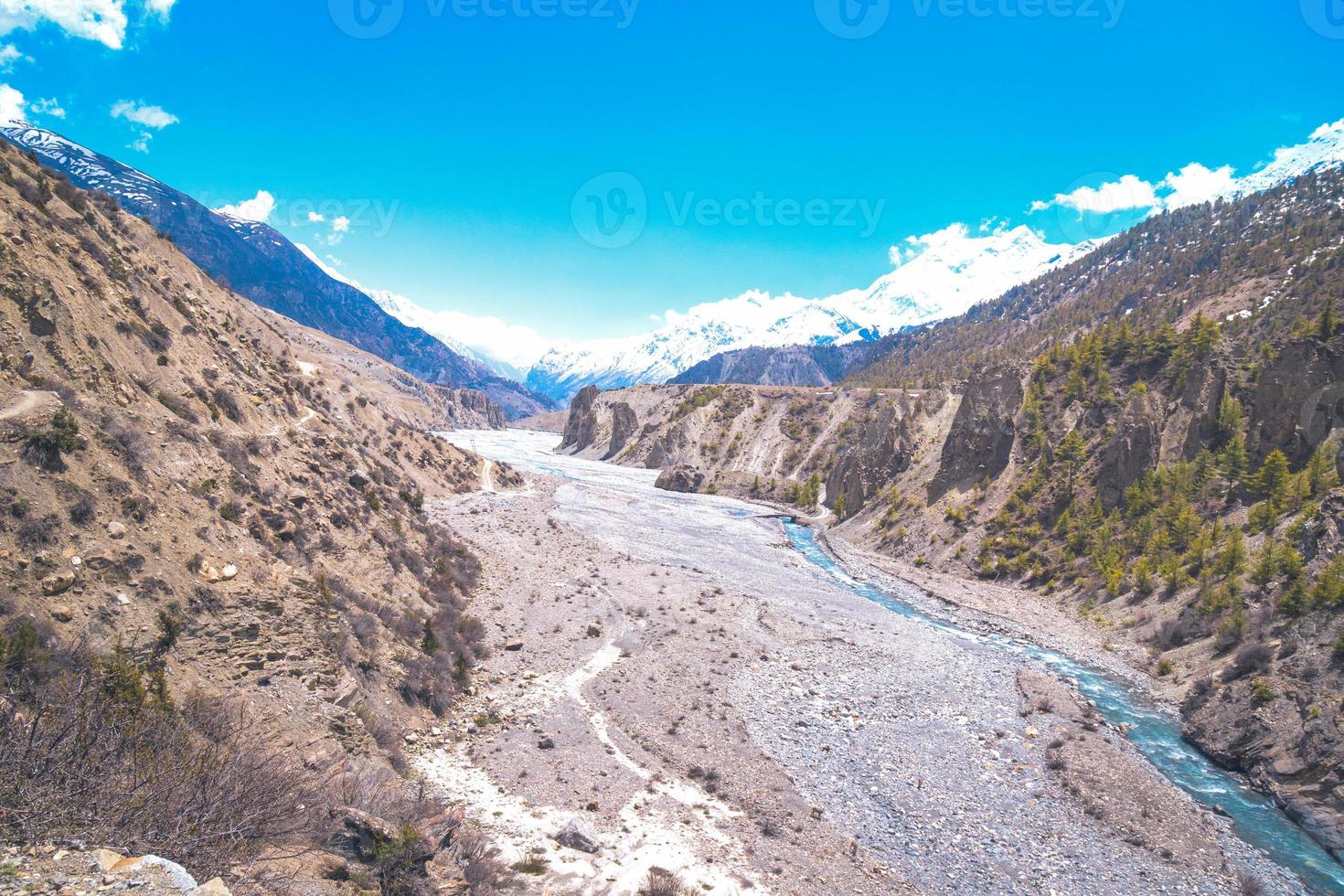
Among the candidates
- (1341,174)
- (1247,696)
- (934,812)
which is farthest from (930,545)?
(1341,174)

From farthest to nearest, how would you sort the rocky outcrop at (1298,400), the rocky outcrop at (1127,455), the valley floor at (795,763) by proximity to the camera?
the rocky outcrop at (1127,455) < the rocky outcrop at (1298,400) < the valley floor at (795,763)

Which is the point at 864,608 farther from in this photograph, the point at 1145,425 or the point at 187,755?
the point at 187,755

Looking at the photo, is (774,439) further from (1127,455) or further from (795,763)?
(795,763)

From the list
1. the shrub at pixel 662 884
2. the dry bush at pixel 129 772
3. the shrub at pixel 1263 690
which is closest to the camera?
the dry bush at pixel 129 772

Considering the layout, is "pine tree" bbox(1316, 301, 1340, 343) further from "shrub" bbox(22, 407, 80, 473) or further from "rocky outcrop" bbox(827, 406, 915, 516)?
"shrub" bbox(22, 407, 80, 473)

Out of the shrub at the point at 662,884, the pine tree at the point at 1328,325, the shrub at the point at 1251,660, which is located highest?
the pine tree at the point at 1328,325

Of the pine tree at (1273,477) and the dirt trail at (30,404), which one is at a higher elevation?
the pine tree at (1273,477)

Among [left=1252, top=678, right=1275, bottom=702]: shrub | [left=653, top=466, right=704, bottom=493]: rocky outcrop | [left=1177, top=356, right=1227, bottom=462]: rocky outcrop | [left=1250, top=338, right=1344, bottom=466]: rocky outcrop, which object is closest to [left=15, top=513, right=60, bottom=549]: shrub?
[left=1252, top=678, right=1275, bottom=702]: shrub

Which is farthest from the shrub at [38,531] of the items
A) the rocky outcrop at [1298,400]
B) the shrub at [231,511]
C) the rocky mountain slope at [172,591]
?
the rocky outcrop at [1298,400]

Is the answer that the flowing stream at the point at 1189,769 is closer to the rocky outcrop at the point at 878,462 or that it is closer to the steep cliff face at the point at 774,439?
the rocky outcrop at the point at 878,462
